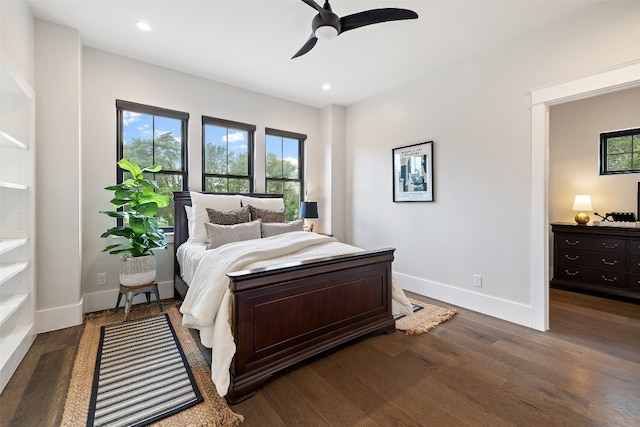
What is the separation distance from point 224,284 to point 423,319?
82.6 inches

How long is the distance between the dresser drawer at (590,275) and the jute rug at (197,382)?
14.6 feet

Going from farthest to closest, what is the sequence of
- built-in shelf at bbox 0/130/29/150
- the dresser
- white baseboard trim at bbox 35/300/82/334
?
the dresser < white baseboard trim at bbox 35/300/82/334 < built-in shelf at bbox 0/130/29/150

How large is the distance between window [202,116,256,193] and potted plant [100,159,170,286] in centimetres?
101

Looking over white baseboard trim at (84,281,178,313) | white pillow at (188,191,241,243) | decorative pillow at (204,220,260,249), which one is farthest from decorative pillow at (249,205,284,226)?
white baseboard trim at (84,281,178,313)

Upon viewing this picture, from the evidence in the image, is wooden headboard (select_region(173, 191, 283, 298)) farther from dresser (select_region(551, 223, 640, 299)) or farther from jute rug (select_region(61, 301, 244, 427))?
dresser (select_region(551, 223, 640, 299))

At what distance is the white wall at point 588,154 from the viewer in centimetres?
369

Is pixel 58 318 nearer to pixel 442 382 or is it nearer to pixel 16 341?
pixel 16 341

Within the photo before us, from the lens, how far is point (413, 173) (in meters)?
3.87

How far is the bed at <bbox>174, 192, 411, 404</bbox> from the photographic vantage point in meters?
1.74

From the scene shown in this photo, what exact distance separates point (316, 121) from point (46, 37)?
3454 millimetres

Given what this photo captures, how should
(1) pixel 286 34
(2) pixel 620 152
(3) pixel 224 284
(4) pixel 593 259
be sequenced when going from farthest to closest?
(2) pixel 620 152, (4) pixel 593 259, (1) pixel 286 34, (3) pixel 224 284

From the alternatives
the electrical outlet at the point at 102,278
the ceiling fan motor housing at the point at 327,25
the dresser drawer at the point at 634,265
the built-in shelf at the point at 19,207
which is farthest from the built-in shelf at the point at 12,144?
the dresser drawer at the point at 634,265

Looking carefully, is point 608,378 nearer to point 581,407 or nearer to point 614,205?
point 581,407

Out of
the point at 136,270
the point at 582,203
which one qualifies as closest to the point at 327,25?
the point at 136,270
